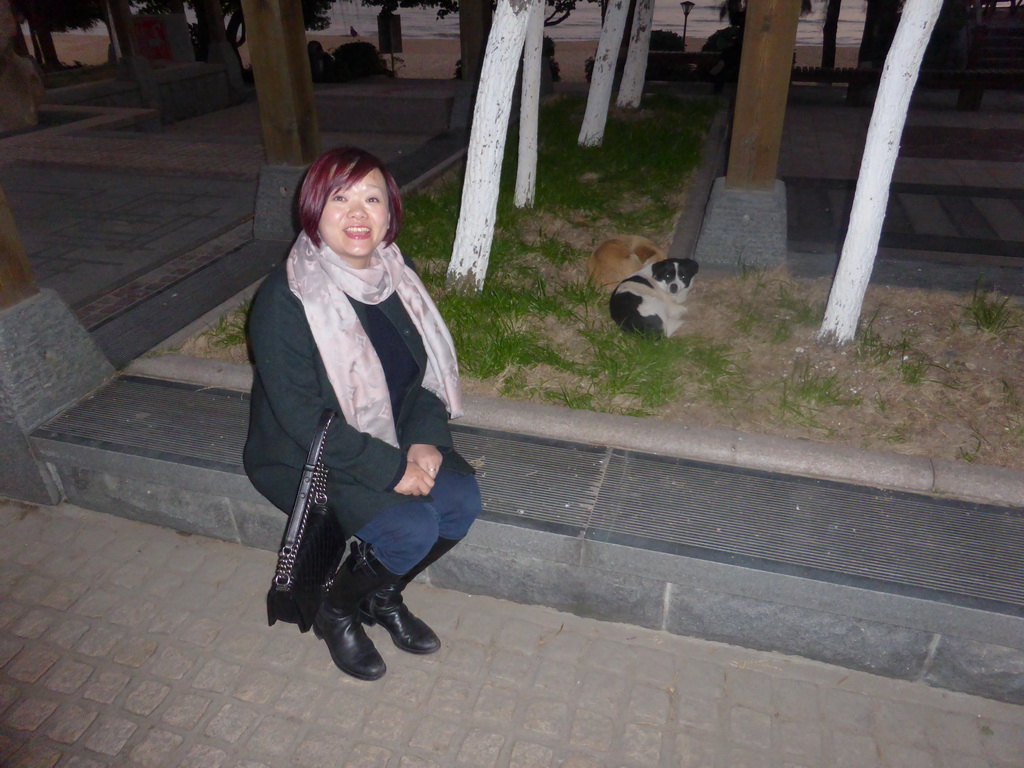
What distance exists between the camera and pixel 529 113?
5797 mm

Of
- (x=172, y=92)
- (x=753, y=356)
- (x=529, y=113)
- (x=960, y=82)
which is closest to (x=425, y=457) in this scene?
(x=753, y=356)

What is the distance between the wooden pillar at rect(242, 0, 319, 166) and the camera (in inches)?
208

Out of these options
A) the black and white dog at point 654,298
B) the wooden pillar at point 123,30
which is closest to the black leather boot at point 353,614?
the black and white dog at point 654,298

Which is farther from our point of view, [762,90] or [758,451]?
[762,90]

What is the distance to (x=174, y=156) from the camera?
9.09 metres

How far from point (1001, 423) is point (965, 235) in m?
3.31

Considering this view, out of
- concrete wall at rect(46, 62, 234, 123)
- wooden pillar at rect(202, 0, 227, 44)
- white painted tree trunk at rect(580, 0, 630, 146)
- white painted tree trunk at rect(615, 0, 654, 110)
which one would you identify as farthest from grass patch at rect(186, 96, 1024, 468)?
wooden pillar at rect(202, 0, 227, 44)

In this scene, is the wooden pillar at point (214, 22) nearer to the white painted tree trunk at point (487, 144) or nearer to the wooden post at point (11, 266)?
the white painted tree trunk at point (487, 144)

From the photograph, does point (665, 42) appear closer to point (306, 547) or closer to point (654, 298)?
point (654, 298)

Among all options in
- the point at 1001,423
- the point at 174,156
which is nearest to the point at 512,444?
the point at 1001,423

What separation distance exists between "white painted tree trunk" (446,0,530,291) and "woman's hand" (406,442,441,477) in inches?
79.6

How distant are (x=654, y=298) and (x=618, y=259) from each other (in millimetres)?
623

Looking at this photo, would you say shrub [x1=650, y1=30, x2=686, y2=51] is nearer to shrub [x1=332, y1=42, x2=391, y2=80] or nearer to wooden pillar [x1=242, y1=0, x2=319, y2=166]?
shrub [x1=332, y1=42, x2=391, y2=80]

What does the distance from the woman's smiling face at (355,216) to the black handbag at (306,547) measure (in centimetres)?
57
